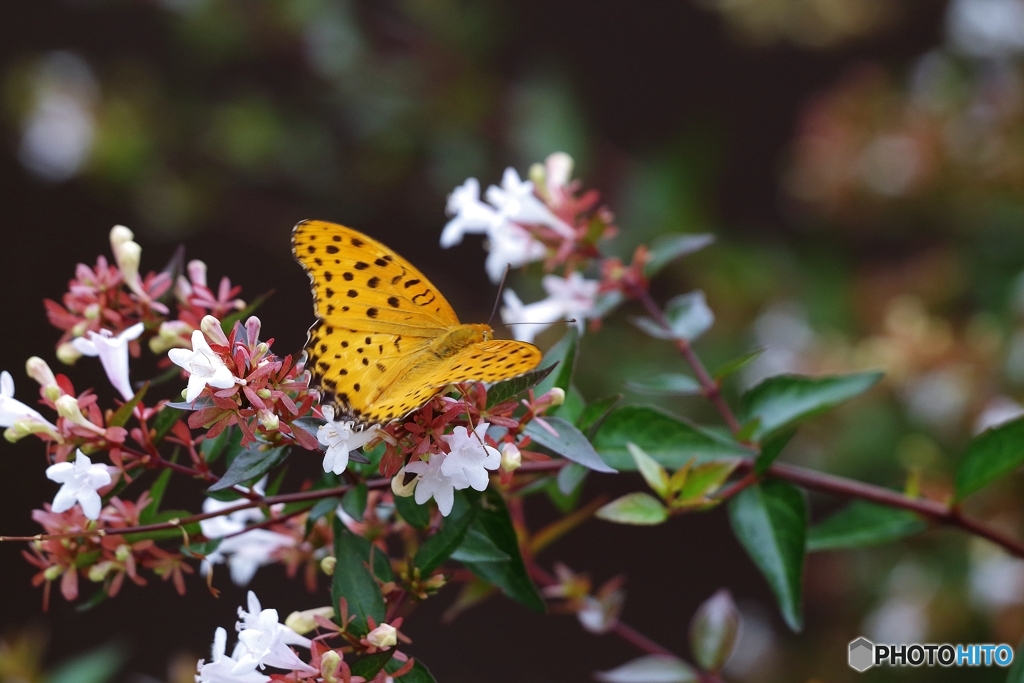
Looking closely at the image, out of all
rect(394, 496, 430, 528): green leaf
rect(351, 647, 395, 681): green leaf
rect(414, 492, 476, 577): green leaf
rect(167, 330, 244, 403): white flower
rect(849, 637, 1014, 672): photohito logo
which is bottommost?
rect(849, 637, 1014, 672): photohito logo

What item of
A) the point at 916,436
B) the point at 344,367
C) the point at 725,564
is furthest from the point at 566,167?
the point at 725,564

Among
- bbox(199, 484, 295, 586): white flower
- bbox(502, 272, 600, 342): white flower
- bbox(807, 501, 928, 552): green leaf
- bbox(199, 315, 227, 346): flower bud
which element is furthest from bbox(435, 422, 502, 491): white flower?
bbox(807, 501, 928, 552): green leaf

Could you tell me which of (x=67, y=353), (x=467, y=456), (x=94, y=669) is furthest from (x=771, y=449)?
(x=94, y=669)

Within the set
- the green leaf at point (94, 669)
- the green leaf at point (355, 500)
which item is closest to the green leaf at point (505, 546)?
the green leaf at point (355, 500)

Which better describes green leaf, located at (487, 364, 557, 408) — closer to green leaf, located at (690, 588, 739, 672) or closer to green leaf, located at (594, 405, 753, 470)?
green leaf, located at (594, 405, 753, 470)

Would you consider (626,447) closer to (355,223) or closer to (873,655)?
(873,655)

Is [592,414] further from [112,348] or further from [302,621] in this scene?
[112,348]
